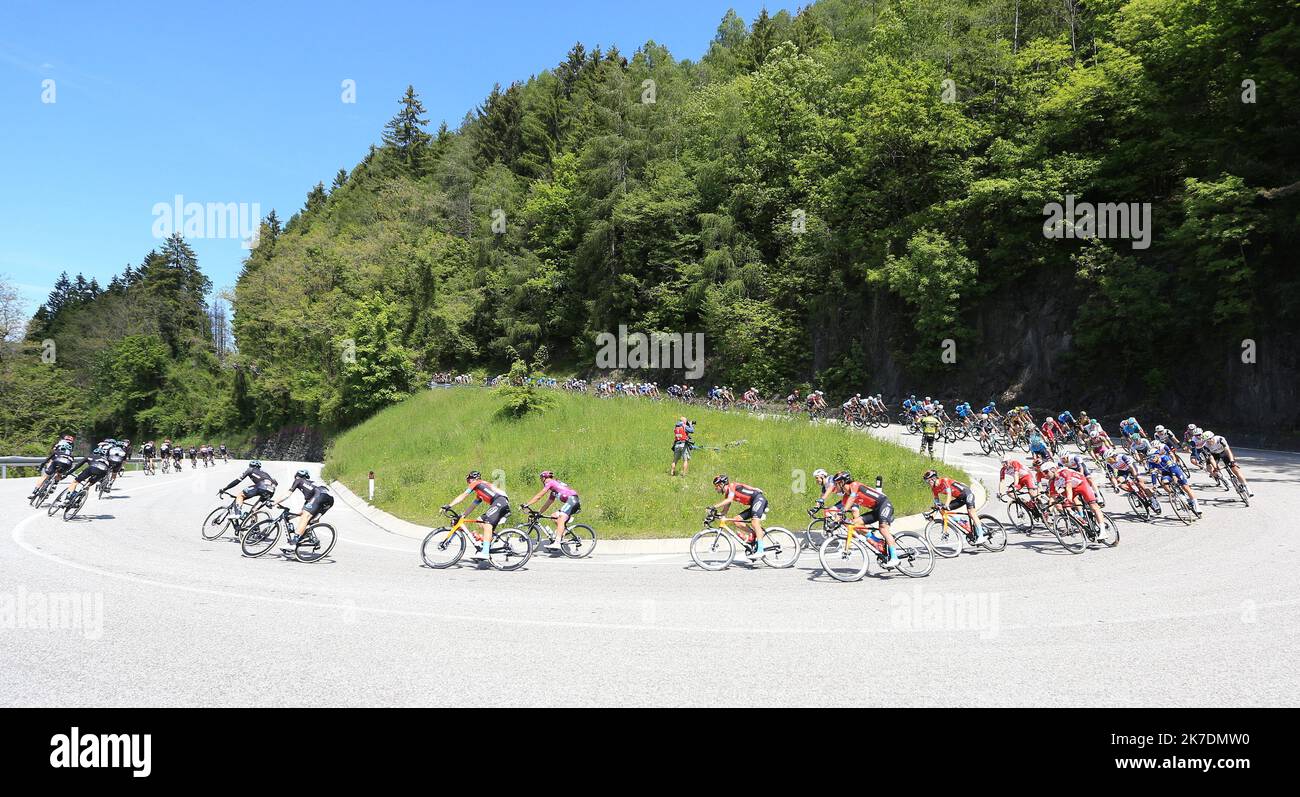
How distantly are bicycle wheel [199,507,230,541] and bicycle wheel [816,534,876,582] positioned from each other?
42.9 feet

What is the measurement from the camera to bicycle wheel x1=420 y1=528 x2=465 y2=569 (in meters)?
12.6

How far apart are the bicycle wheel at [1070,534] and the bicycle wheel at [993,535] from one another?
115 cm

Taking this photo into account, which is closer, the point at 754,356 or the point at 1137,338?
the point at 1137,338

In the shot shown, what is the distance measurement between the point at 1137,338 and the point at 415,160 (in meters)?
98.2

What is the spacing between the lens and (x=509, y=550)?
12391mm

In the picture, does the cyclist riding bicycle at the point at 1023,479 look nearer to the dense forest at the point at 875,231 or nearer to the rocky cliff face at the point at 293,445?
the dense forest at the point at 875,231

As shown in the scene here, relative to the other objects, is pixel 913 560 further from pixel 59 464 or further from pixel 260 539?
pixel 59 464

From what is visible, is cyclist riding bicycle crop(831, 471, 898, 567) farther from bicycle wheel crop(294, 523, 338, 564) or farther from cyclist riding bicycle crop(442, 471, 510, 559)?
bicycle wheel crop(294, 523, 338, 564)

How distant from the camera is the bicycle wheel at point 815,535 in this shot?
1308 centimetres

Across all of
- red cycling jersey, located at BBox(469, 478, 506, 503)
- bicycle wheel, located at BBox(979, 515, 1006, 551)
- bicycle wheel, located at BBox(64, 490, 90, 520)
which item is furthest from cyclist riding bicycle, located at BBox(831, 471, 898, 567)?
bicycle wheel, located at BBox(64, 490, 90, 520)

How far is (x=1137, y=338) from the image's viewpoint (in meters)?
31.2
